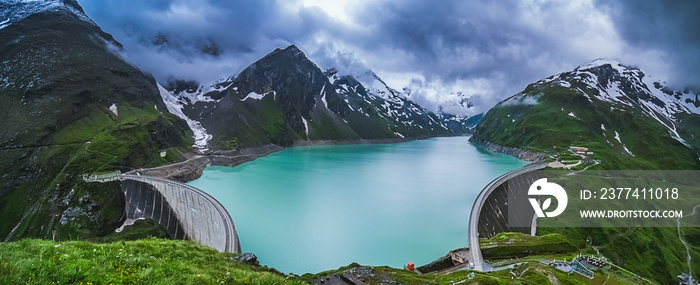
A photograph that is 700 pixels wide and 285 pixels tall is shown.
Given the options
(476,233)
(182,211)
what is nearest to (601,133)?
(476,233)

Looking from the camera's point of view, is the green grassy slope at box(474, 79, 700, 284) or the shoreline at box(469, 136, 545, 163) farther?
the shoreline at box(469, 136, 545, 163)

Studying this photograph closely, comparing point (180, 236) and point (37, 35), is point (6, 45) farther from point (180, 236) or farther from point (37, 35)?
point (180, 236)

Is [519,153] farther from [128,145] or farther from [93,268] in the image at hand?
[93,268]

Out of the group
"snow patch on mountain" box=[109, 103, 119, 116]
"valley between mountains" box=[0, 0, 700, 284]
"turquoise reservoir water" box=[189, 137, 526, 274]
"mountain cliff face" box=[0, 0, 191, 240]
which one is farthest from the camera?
"snow patch on mountain" box=[109, 103, 119, 116]

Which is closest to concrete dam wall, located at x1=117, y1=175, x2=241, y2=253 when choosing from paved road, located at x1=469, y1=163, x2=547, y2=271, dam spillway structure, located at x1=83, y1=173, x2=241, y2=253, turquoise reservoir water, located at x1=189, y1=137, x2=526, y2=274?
dam spillway structure, located at x1=83, y1=173, x2=241, y2=253

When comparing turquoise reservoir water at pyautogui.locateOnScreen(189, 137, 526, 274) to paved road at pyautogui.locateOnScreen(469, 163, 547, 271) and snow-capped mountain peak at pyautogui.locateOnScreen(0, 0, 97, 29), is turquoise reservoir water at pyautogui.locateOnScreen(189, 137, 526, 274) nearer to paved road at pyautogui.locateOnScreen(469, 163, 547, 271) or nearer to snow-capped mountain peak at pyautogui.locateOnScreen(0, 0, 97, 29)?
paved road at pyautogui.locateOnScreen(469, 163, 547, 271)

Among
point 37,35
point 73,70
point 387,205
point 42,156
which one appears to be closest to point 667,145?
point 387,205
